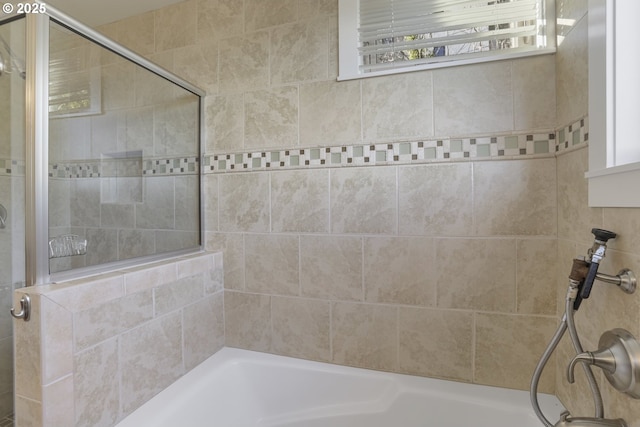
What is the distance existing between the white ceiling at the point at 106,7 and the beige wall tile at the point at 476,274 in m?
1.96

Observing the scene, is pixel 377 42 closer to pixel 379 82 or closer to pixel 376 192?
pixel 379 82

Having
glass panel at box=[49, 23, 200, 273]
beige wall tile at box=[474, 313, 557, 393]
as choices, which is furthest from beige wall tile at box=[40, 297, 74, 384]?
beige wall tile at box=[474, 313, 557, 393]

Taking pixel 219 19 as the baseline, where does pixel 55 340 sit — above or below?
below

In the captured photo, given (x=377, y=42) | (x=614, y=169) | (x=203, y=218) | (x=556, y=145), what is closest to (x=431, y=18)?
(x=377, y=42)

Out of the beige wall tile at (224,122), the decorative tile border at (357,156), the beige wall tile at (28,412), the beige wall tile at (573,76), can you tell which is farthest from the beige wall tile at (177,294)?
the beige wall tile at (573,76)

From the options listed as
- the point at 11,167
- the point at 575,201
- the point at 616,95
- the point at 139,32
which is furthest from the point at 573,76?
the point at 139,32

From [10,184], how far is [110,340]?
0.74 meters

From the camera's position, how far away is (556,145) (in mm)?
1126

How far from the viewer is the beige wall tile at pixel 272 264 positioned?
1460 millimetres

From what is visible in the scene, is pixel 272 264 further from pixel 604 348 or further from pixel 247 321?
pixel 604 348

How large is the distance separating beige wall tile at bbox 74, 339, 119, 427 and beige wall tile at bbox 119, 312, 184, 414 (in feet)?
0.10

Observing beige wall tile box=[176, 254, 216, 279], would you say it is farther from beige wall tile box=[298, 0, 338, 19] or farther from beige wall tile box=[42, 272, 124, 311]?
Answer: beige wall tile box=[298, 0, 338, 19]

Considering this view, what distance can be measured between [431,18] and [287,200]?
1.00 m

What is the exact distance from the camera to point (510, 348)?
3.91ft
